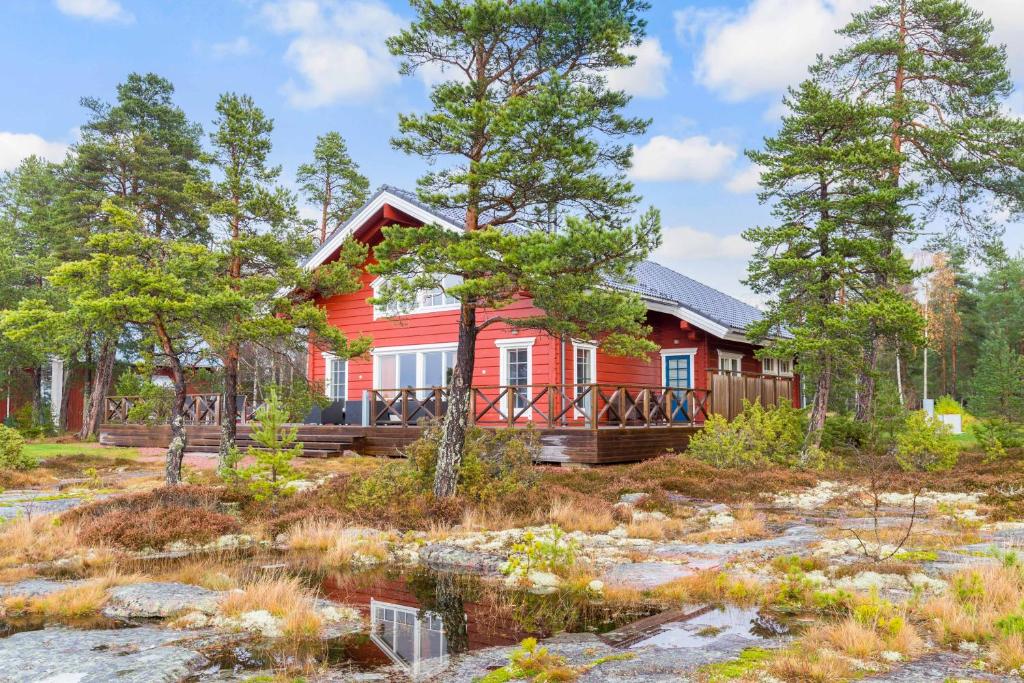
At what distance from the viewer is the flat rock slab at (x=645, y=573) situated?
7.19m

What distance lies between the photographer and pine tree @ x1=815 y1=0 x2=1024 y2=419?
67.0 ft

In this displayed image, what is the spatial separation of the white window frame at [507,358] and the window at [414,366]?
1.37 metres

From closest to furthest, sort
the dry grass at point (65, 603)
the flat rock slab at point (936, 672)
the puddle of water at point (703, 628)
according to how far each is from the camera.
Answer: the flat rock slab at point (936, 672), the puddle of water at point (703, 628), the dry grass at point (65, 603)

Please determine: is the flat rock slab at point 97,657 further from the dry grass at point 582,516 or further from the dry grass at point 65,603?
the dry grass at point 582,516

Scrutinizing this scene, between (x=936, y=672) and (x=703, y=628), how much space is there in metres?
1.63

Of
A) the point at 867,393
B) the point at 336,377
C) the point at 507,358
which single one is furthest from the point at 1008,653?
the point at 336,377

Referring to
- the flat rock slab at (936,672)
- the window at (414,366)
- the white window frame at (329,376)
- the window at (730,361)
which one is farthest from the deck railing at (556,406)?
the flat rock slab at (936,672)

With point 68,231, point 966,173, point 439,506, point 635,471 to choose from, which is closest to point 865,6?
point 966,173

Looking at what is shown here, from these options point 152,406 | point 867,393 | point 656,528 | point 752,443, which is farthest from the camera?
point 152,406

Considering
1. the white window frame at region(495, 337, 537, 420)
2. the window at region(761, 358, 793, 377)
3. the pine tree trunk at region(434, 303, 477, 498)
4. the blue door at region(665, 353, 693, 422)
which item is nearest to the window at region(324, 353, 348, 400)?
the white window frame at region(495, 337, 537, 420)

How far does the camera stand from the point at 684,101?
2148 centimetres

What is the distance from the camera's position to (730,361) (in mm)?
21922

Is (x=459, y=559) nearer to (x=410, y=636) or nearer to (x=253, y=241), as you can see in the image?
(x=410, y=636)

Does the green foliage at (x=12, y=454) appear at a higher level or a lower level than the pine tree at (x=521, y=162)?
lower
